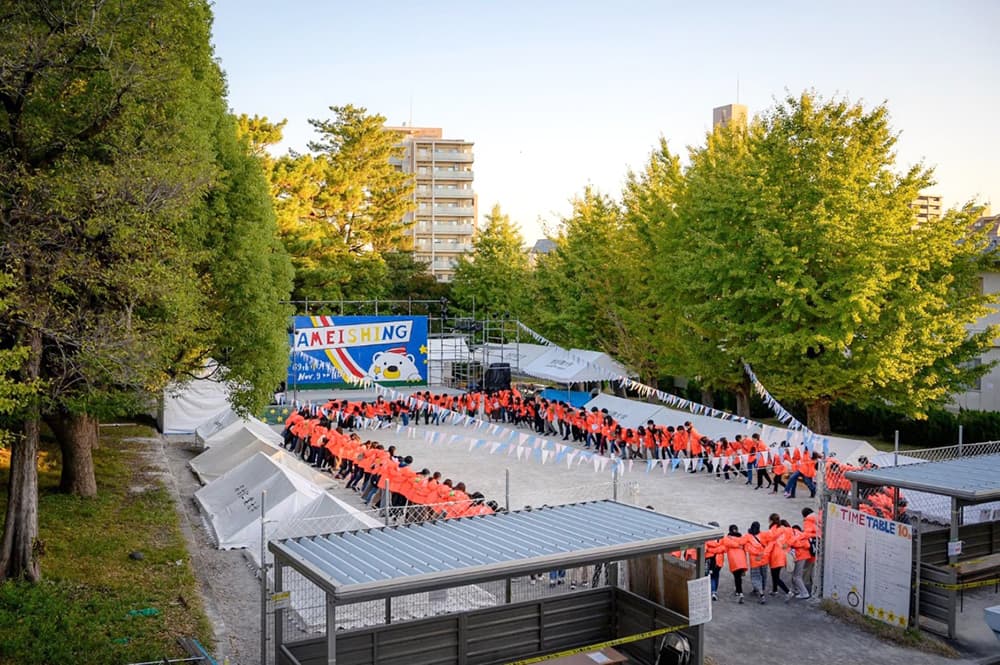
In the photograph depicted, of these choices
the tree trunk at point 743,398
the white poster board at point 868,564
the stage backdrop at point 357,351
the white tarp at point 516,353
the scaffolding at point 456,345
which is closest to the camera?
the white poster board at point 868,564

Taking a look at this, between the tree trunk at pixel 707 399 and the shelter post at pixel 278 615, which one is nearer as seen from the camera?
the shelter post at pixel 278 615

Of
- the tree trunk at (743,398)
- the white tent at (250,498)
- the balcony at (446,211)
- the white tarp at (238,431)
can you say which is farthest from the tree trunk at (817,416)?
the balcony at (446,211)

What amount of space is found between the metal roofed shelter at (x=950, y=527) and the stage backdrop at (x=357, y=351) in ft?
89.1

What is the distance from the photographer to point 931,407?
2617 cm

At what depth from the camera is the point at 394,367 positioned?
40312 mm

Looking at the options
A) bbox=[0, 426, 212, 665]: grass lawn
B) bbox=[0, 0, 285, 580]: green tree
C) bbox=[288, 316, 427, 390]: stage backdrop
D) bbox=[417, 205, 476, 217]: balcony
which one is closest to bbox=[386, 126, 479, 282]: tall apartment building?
bbox=[417, 205, 476, 217]: balcony

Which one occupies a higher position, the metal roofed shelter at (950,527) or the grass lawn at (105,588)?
the metal roofed shelter at (950,527)

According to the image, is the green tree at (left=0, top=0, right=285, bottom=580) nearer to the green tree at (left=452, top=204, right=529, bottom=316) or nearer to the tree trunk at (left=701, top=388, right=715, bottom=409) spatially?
the tree trunk at (left=701, top=388, right=715, bottom=409)

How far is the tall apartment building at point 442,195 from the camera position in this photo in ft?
281

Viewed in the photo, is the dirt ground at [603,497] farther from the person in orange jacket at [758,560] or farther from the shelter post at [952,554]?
the shelter post at [952,554]

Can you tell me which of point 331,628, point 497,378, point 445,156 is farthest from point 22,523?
point 445,156

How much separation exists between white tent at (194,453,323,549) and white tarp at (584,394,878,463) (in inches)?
451

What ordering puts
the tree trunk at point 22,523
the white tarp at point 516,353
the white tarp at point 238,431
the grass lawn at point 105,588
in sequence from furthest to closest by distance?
the white tarp at point 516,353 < the white tarp at point 238,431 < the tree trunk at point 22,523 < the grass lawn at point 105,588

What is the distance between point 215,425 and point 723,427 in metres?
14.6
